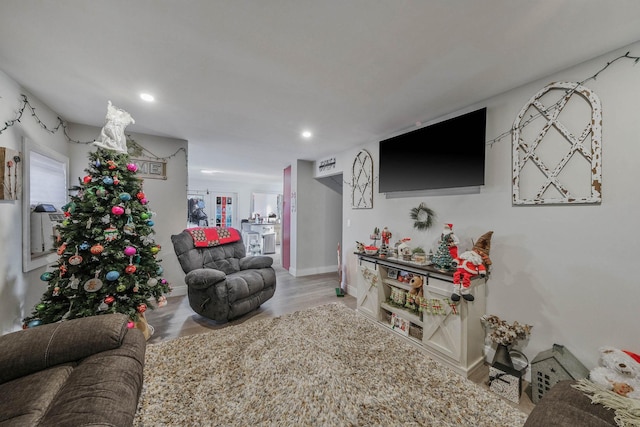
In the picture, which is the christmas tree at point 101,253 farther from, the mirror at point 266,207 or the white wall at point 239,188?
the mirror at point 266,207

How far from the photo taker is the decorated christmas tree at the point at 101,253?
192 centimetres

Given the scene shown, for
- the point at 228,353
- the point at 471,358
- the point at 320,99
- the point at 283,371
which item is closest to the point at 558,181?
the point at 471,358

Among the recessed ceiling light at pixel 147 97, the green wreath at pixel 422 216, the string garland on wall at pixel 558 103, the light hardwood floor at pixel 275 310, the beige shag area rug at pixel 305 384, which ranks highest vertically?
the recessed ceiling light at pixel 147 97

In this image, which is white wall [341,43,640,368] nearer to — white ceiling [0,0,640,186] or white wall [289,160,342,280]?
white ceiling [0,0,640,186]

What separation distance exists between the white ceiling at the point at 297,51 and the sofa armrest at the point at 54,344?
1.75m

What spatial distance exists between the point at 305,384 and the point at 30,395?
4.74 ft

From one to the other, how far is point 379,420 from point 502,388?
0.97 m

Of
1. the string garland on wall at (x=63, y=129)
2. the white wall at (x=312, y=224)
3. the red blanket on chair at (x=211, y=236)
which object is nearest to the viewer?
the string garland on wall at (x=63, y=129)

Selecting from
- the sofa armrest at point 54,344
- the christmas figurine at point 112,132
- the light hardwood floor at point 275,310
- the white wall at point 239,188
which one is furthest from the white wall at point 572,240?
the white wall at point 239,188

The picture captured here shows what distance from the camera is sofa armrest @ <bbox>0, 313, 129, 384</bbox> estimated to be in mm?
1137

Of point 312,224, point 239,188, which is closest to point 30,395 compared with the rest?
point 312,224

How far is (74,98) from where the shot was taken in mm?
2254

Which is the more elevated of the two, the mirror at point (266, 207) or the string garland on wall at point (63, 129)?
the string garland on wall at point (63, 129)

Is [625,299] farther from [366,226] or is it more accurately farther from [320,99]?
[320,99]
